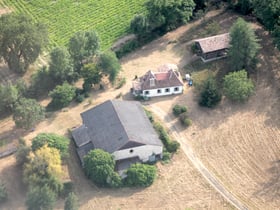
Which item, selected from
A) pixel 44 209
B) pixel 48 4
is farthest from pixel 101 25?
pixel 44 209

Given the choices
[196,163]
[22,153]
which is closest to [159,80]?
[196,163]

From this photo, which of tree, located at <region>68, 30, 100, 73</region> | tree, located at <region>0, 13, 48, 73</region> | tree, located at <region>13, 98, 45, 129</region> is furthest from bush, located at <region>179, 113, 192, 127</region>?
tree, located at <region>0, 13, 48, 73</region>

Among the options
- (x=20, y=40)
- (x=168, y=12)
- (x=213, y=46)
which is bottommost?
(x=213, y=46)

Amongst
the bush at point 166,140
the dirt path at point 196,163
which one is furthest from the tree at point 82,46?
the bush at point 166,140

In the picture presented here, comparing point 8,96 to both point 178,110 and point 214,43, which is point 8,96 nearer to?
point 178,110

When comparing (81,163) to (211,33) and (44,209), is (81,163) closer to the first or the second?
(44,209)

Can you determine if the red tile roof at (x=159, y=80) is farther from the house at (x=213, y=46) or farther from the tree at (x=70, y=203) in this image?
the tree at (x=70, y=203)
